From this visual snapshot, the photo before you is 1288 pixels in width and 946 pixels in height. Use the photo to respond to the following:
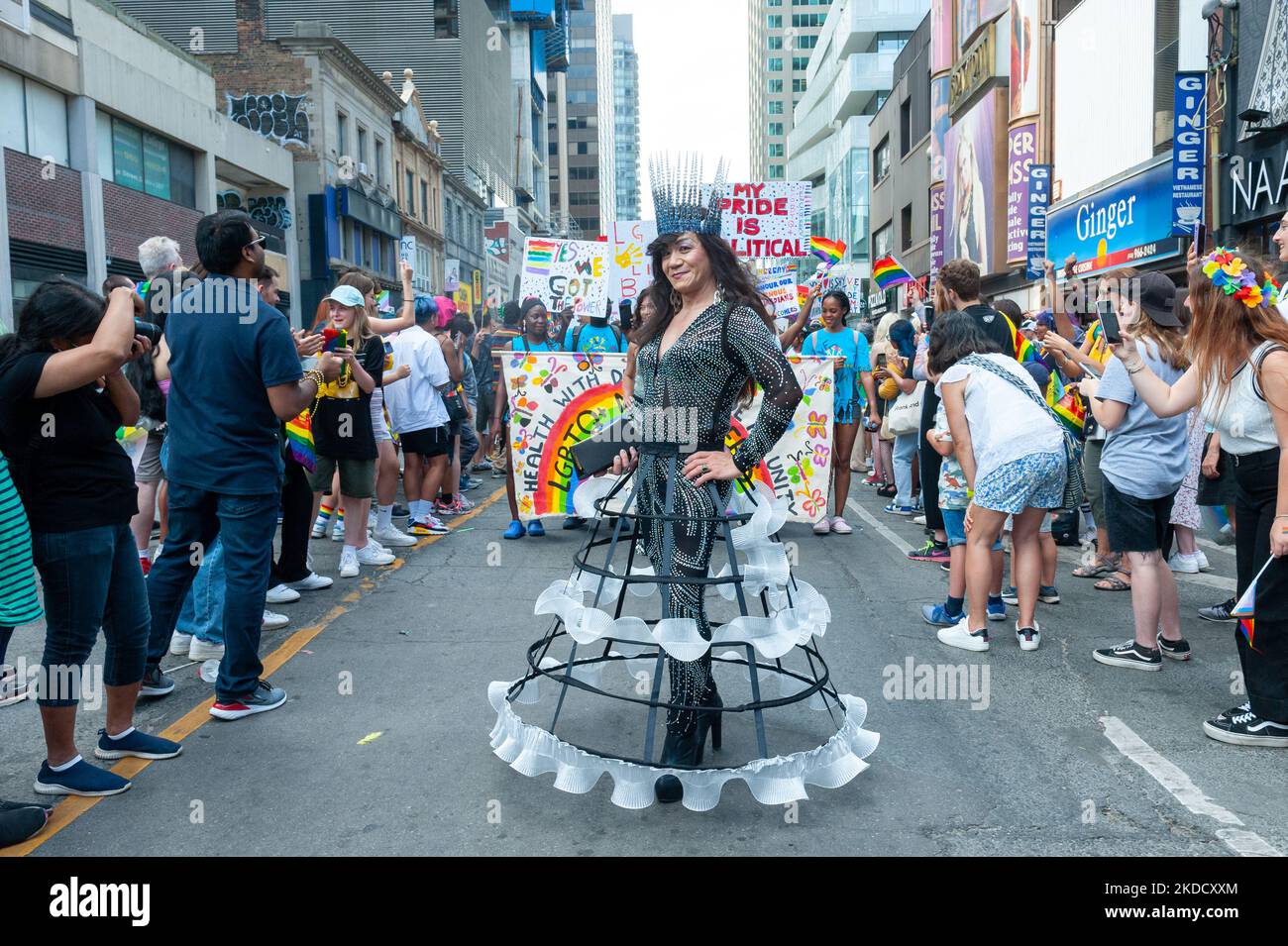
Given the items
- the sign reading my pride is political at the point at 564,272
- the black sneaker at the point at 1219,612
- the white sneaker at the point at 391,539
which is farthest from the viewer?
the sign reading my pride is political at the point at 564,272

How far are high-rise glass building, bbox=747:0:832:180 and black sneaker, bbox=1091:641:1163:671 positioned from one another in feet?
495

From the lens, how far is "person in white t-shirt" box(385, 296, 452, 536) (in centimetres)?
920

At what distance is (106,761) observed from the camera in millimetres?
4199

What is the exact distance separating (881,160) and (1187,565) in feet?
147

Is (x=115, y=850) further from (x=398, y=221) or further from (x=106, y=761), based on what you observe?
(x=398, y=221)

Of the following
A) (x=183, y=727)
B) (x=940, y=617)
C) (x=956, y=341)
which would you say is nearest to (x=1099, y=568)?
(x=940, y=617)

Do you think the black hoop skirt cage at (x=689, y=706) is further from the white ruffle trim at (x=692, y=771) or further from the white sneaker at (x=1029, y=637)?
the white sneaker at (x=1029, y=637)

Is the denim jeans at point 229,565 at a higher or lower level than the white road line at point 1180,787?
higher

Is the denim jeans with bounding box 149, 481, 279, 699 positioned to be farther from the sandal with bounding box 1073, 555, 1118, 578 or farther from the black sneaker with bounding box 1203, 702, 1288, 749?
the sandal with bounding box 1073, 555, 1118, 578

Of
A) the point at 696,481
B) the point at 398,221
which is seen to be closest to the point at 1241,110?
the point at 696,481

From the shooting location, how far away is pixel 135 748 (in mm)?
4230

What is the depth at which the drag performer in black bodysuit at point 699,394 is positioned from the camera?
12.8 ft

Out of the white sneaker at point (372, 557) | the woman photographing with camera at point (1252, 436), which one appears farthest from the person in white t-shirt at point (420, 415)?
the woman photographing with camera at point (1252, 436)

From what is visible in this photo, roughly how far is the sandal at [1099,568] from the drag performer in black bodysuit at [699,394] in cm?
473
